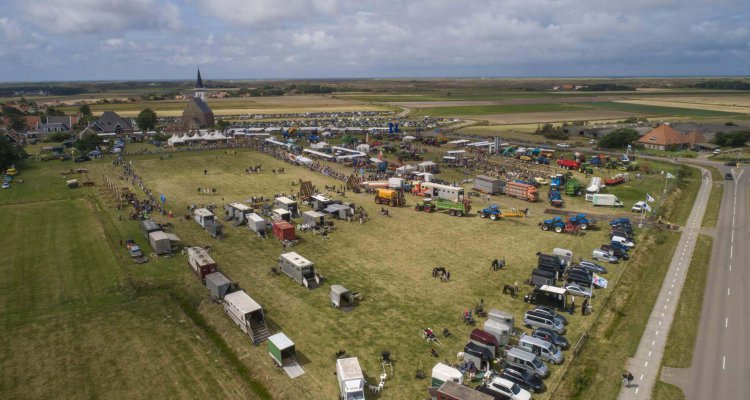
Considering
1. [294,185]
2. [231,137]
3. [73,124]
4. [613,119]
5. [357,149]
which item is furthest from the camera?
[613,119]

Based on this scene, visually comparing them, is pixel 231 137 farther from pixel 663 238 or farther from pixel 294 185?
pixel 663 238

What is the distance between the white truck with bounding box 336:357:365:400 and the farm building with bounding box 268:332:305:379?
2312 millimetres

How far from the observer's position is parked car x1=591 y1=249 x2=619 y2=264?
113ft

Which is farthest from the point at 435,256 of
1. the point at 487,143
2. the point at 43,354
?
the point at 487,143

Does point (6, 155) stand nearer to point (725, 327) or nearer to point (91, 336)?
point (91, 336)

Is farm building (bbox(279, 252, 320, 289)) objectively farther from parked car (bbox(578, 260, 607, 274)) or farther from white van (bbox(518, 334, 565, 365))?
parked car (bbox(578, 260, 607, 274))

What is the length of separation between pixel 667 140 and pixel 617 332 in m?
80.9

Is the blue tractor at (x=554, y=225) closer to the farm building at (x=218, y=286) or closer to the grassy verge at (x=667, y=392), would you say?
the grassy verge at (x=667, y=392)

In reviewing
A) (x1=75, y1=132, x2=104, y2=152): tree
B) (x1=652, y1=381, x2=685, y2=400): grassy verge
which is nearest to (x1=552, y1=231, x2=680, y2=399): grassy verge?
(x1=652, y1=381, x2=685, y2=400): grassy verge

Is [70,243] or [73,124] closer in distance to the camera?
[70,243]

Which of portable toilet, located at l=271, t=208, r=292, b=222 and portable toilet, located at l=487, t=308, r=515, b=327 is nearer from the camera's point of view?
portable toilet, located at l=487, t=308, r=515, b=327

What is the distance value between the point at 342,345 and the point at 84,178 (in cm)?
5617

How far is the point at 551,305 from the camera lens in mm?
27656

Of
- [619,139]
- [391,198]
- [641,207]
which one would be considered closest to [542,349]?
[391,198]
